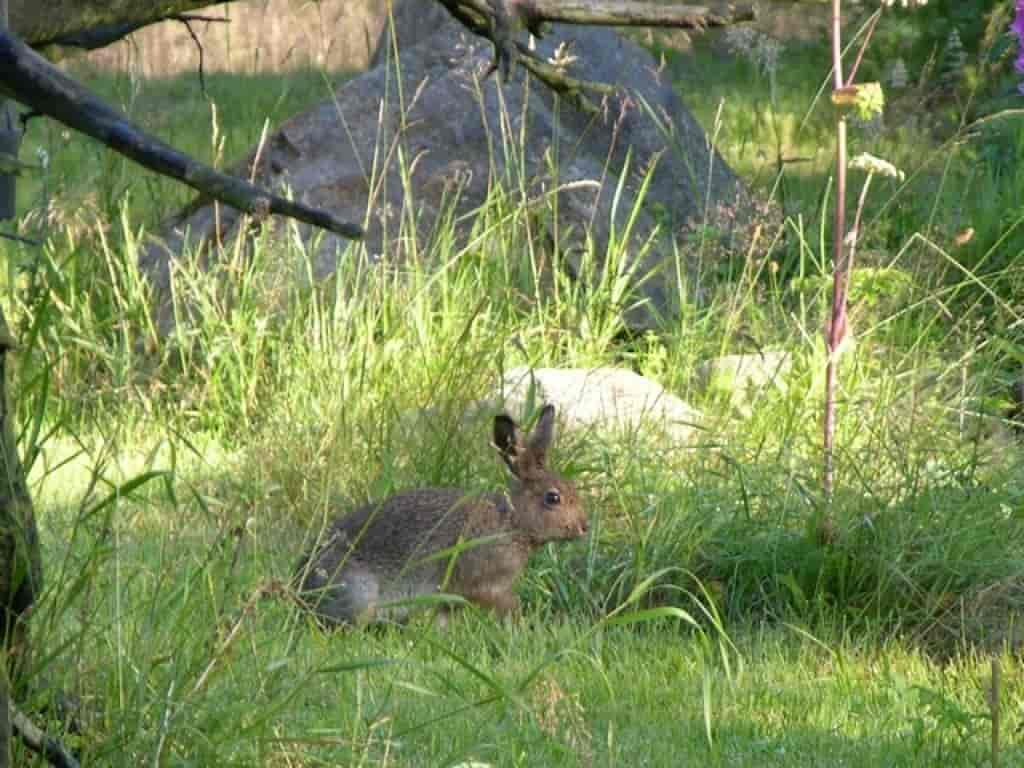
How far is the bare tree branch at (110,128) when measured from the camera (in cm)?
242

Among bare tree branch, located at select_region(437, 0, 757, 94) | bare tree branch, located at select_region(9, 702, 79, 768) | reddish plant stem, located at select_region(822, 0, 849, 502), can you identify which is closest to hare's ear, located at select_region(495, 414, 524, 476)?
reddish plant stem, located at select_region(822, 0, 849, 502)

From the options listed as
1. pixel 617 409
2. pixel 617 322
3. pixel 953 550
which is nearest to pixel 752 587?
pixel 953 550

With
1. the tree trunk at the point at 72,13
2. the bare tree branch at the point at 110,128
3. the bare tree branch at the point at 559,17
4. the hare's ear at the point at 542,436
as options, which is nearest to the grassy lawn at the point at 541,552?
the hare's ear at the point at 542,436

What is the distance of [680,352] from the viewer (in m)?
7.45

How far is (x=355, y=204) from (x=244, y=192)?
6729 millimetres

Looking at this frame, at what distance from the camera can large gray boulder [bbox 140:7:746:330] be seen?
889cm

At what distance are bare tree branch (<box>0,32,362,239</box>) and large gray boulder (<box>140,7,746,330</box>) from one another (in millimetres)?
6026

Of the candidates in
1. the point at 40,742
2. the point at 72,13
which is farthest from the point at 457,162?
the point at 40,742

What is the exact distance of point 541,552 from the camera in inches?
243

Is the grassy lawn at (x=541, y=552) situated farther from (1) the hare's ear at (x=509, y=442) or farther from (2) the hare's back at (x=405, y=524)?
(1) the hare's ear at (x=509, y=442)

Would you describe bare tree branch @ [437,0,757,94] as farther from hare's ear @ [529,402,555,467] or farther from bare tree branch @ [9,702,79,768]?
hare's ear @ [529,402,555,467]

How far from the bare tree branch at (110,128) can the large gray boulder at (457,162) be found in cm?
603

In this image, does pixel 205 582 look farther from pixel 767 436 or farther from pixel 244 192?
pixel 767 436

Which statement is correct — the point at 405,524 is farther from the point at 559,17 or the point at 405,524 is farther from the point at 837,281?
the point at 559,17
